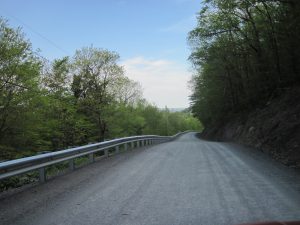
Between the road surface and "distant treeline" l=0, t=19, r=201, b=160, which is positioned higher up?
"distant treeline" l=0, t=19, r=201, b=160

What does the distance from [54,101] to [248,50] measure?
1885 centimetres

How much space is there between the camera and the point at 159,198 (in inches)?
281

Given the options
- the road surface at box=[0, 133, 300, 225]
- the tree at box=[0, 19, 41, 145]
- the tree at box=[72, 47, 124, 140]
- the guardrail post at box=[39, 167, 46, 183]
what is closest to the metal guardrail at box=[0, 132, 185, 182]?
the guardrail post at box=[39, 167, 46, 183]

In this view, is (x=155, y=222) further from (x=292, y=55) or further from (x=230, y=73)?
(x=230, y=73)

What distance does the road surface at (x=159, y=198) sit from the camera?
578cm

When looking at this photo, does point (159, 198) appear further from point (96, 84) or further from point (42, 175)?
point (96, 84)

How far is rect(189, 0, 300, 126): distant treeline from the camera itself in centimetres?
2702

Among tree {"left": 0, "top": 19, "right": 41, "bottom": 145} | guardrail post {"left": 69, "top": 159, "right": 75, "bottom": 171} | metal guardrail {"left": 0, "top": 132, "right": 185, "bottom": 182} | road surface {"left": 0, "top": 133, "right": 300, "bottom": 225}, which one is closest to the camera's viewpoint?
road surface {"left": 0, "top": 133, "right": 300, "bottom": 225}

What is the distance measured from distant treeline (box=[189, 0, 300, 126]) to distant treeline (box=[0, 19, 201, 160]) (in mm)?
12400

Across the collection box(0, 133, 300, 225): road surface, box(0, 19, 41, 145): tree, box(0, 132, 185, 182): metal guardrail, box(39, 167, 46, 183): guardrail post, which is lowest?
box(0, 133, 300, 225): road surface

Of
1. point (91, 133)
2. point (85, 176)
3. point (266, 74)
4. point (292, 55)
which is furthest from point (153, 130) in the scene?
point (85, 176)

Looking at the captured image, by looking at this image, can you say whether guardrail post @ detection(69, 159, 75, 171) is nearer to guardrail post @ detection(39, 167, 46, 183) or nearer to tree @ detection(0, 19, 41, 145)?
guardrail post @ detection(39, 167, 46, 183)

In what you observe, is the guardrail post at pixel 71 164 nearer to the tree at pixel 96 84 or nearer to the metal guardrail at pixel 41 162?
the metal guardrail at pixel 41 162

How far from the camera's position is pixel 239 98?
47.4 m
